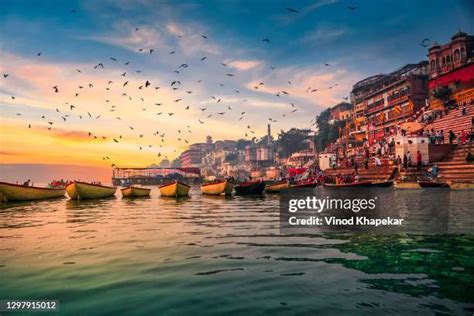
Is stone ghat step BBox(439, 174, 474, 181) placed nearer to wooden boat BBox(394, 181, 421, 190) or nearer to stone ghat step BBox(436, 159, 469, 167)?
stone ghat step BBox(436, 159, 469, 167)

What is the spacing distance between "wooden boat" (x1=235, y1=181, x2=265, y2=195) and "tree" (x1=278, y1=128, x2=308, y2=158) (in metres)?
93.8

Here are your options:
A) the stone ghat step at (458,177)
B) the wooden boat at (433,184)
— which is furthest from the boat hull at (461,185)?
the stone ghat step at (458,177)

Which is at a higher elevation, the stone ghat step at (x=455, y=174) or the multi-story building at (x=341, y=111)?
the multi-story building at (x=341, y=111)

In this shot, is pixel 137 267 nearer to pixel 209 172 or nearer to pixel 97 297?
pixel 97 297

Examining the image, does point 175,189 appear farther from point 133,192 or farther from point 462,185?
point 462,185

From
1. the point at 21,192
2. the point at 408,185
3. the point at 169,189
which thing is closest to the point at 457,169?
the point at 408,185

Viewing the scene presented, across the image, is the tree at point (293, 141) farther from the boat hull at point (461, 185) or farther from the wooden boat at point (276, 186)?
the boat hull at point (461, 185)

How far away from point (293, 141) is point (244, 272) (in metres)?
125

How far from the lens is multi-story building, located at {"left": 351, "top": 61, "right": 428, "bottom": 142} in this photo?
59.6m

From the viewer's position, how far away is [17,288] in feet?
18.7

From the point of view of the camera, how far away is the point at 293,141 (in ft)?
Result: 426

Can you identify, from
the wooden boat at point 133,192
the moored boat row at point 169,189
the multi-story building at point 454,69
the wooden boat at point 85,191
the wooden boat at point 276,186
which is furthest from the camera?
the multi-story building at point 454,69

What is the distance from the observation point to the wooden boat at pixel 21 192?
28.4m

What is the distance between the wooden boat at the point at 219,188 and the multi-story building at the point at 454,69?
32969mm
